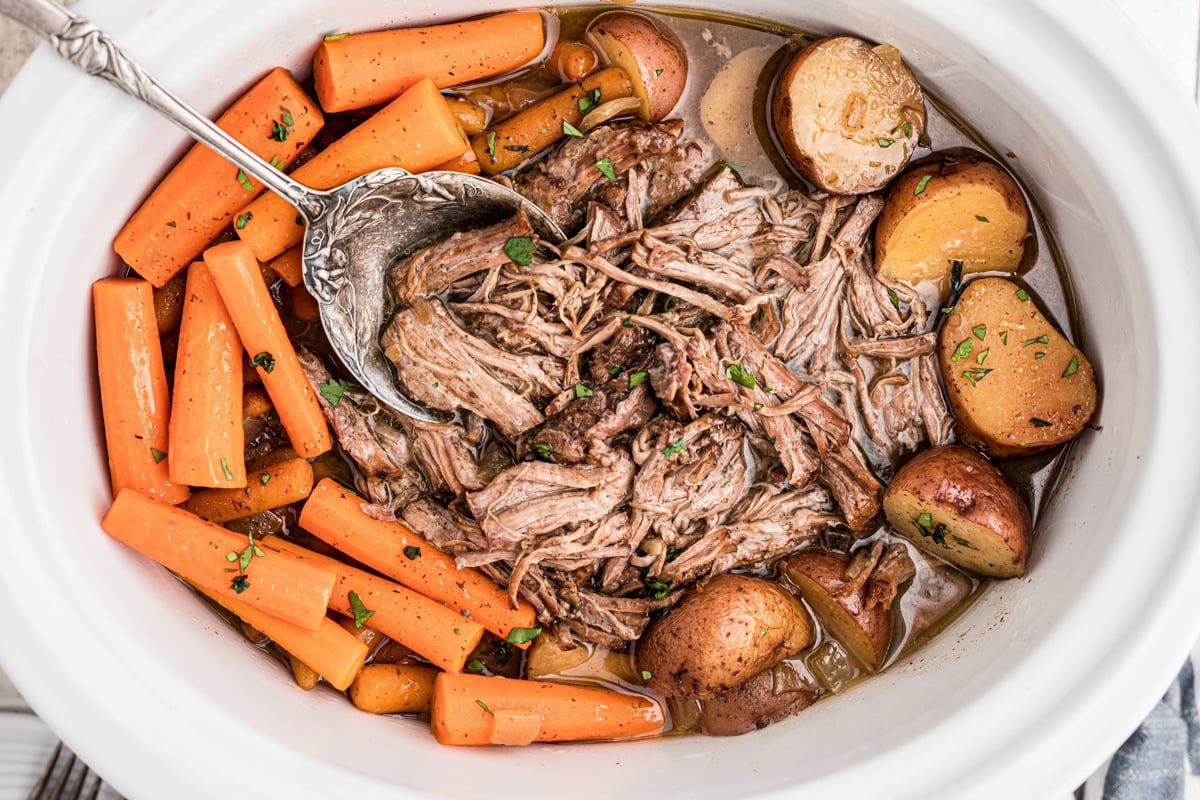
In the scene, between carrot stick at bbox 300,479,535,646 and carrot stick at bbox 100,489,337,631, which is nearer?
carrot stick at bbox 100,489,337,631

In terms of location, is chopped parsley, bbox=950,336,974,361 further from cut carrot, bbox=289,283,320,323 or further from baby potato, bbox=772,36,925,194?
cut carrot, bbox=289,283,320,323

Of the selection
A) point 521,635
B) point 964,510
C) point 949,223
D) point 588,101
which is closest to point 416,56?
point 588,101

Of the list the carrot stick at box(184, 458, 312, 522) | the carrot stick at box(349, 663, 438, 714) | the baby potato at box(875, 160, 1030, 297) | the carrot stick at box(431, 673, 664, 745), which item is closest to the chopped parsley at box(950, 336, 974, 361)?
the baby potato at box(875, 160, 1030, 297)

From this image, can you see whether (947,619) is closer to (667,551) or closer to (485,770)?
(667,551)

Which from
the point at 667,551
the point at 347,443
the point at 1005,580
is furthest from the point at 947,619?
the point at 347,443

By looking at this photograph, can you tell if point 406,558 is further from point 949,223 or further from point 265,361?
point 949,223

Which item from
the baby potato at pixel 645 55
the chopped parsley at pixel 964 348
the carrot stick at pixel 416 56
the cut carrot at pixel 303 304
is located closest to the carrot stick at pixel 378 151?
the carrot stick at pixel 416 56
